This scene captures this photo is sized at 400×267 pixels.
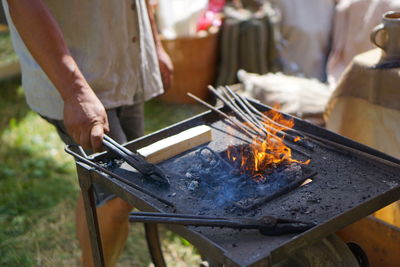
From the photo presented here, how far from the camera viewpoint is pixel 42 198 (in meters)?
4.05

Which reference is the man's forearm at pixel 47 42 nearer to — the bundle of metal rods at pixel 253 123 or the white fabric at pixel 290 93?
the bundle of metal rods at pixel 253 123

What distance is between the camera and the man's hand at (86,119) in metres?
2.12

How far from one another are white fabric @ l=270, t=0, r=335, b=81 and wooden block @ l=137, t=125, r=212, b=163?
3.32 metres

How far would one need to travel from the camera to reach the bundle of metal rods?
2225 millimetres

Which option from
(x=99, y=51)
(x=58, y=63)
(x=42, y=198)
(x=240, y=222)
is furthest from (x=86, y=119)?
(x=42, y=198)

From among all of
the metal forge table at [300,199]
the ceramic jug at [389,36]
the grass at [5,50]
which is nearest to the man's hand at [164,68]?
the metal forge table at [300,199]

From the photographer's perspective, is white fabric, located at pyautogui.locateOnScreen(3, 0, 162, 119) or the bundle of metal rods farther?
white fabric, located at pyautogui.locateOnScreen(3, 0, 162, 119)

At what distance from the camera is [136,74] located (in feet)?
8.86

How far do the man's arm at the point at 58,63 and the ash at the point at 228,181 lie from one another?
427mm

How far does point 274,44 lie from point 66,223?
2.85 meters

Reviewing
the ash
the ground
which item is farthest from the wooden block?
the ground

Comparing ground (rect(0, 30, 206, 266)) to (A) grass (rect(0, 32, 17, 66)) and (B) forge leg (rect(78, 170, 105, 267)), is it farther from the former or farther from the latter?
(B) forge leg (rect(78, 170, 105, 267))

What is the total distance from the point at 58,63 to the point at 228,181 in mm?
843

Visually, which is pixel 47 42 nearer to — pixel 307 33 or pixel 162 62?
pixel 162 62
